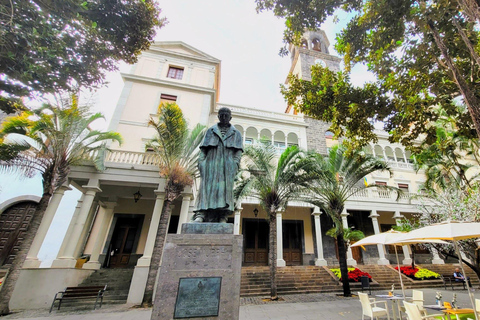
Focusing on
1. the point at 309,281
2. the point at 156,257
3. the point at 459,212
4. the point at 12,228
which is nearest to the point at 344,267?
the point at 309,281

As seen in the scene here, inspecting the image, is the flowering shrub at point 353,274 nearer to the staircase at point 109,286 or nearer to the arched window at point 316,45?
the staircase at point 109,286

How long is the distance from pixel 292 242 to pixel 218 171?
14534 millimetres

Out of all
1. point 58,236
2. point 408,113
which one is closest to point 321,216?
point 408,113

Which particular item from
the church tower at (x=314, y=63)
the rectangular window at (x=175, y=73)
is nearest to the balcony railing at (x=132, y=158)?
the rectangular window at (x=175, y=73)

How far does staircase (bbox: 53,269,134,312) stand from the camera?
24.7 feet

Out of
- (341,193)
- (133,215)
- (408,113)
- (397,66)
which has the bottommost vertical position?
A: (133,215)

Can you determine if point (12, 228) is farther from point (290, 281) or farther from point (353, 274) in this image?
point (353, 274)

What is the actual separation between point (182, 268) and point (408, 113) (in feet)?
25.0

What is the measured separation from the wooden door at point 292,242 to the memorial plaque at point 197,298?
46.5 ft

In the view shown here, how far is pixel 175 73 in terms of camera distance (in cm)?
1609

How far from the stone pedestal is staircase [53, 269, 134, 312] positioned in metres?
7.14

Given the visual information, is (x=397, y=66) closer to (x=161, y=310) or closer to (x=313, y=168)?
(x=313, y=168)

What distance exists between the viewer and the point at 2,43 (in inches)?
203

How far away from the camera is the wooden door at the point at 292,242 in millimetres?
15598
